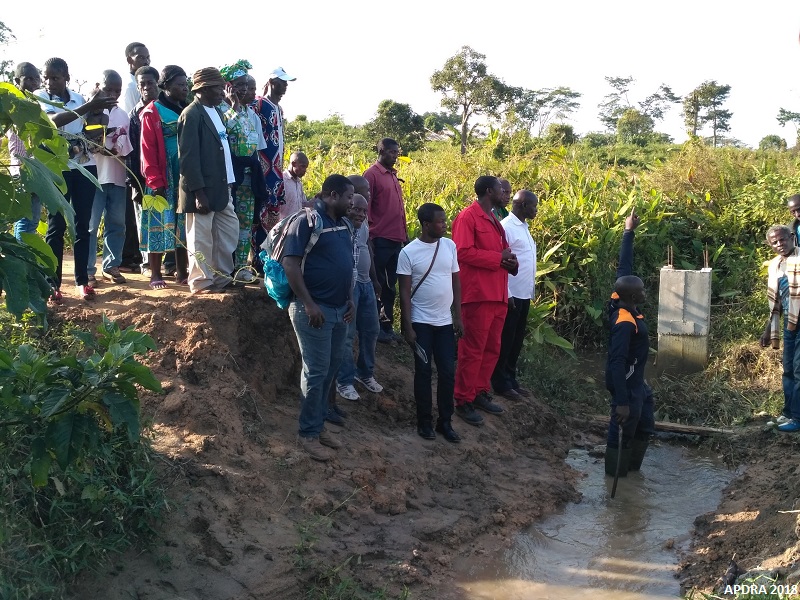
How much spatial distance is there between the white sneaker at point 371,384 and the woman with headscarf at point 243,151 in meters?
1.16

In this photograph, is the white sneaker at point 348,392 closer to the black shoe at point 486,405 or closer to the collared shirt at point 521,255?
the black shoe at point 486,405

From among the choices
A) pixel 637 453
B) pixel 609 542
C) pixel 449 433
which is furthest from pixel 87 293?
pixel 637 453

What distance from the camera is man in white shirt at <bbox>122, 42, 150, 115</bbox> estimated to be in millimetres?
7203

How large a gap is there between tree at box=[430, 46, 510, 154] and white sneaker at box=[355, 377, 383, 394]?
1472 cm

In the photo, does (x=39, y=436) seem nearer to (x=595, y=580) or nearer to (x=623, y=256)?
(x=595, y=580)

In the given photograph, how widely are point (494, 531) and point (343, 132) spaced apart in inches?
768

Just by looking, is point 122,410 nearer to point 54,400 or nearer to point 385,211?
point 54,400

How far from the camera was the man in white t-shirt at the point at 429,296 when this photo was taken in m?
6.11

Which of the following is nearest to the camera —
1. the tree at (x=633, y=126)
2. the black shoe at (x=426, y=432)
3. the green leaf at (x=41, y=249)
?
the green leaf at (x=41, y=249)

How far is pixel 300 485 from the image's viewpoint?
519 centimetres

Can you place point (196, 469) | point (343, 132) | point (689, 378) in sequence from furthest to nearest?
point (343, 132) → point (689, 378) → point (196, 469)

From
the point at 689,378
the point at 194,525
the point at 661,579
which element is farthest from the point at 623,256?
the point at 194,525

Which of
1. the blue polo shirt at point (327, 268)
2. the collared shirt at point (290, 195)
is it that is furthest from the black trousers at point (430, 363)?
the collared shirt at point (290, 195)

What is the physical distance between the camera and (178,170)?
6.36m
